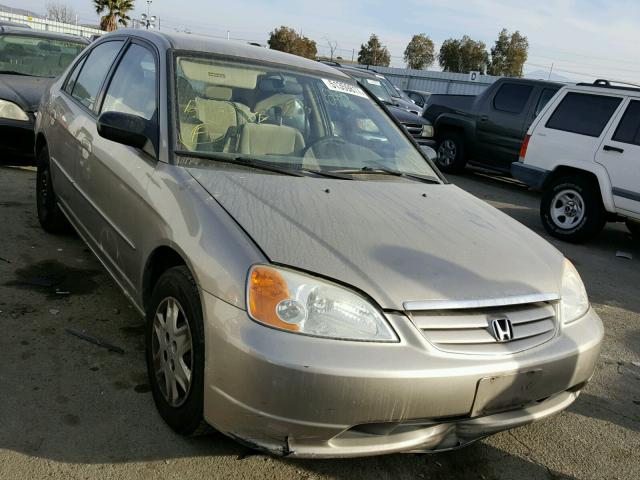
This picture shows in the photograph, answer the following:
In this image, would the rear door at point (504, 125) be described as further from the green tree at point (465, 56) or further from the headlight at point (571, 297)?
the green tree at point (465, 56)

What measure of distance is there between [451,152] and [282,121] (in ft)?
27.5

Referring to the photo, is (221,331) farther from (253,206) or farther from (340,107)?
(340,107)

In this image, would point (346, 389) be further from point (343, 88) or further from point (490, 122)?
point (490, 122)

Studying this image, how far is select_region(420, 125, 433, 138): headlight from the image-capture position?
11516 millimetres

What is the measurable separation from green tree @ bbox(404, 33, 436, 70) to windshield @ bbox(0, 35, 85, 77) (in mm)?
61400

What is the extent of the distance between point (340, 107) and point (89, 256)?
228 centimetres

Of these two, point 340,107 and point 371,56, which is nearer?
point 340,107

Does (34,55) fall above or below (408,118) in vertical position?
above

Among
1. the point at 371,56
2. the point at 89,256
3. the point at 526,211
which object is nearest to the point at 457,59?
the point at 371,56

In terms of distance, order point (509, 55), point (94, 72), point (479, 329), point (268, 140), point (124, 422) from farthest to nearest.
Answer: point (509, 55), point (94, 72), point (268, 140), point (124, 422), point (479, 329)

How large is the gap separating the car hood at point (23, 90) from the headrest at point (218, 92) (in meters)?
4.25

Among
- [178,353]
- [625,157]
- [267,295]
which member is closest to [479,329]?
[267,295]

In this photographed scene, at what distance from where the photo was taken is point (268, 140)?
3285mm

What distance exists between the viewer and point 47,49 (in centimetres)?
803
